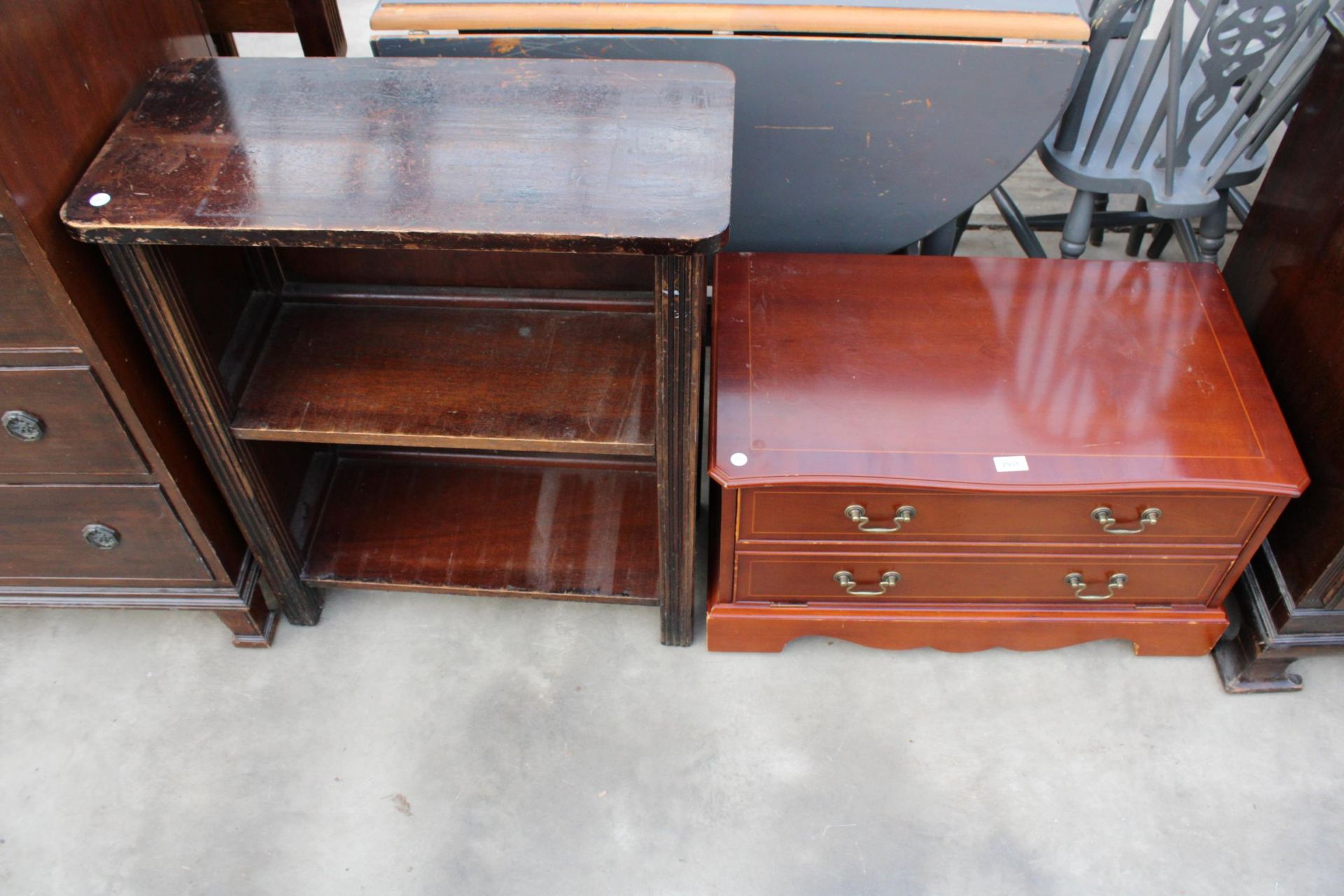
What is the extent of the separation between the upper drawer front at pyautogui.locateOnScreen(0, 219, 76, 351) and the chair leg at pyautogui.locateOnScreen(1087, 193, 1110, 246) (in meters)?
2.27

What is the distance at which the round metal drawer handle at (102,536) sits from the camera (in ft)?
5.63

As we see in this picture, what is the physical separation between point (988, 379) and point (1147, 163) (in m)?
0.74

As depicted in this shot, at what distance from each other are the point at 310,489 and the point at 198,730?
0.49 meters

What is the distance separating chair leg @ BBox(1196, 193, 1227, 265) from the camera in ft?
6.88

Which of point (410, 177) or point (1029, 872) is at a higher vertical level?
point (410, 177)

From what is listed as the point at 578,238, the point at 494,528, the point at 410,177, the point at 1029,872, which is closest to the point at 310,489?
the point at 494,528

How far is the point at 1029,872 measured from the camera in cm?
167

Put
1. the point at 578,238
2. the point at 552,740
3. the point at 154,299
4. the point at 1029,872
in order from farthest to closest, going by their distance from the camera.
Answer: the point at 552,740
the point at 1029,872
the point at 154,299
the point at 578,238

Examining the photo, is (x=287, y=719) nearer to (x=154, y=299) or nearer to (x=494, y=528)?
(x=494, y=528)

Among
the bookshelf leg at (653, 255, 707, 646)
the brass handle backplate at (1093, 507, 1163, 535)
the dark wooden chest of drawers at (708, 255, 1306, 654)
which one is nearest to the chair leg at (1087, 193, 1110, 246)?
the dark wooden chest of drawers at (708, 255, 1306, 654)

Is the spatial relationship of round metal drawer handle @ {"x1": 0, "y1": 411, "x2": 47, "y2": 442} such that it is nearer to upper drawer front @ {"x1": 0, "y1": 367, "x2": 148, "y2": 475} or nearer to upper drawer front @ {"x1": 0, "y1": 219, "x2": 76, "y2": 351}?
upper drawer front @ {"x1": 0, "y1": 367, "x2": 148, "y2": 475}

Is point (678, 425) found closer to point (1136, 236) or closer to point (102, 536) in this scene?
point (102, 536)

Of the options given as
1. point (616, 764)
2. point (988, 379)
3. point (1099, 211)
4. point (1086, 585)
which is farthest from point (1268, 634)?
point (1099, 211)

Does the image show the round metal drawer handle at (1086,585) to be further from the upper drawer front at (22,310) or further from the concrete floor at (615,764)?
the upper drawer front at (22,310)
